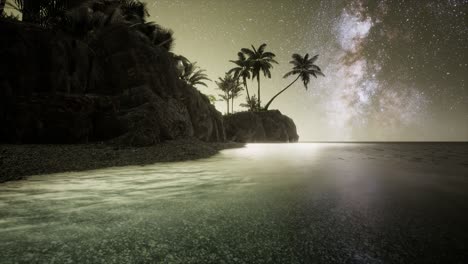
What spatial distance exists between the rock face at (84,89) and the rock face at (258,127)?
70.1 feet

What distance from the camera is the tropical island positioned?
24.0ft

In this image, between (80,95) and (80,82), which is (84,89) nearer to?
(80,82)

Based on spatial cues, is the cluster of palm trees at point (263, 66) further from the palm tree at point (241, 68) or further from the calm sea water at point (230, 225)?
the calm sea water at point (230, 225)

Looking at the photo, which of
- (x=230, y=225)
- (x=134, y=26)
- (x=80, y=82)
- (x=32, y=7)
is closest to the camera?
(x=230, y=225)

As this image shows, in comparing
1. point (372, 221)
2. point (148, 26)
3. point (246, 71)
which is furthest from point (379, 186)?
point (246, 71)

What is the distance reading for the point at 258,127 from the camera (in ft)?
125

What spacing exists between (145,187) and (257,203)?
184cm

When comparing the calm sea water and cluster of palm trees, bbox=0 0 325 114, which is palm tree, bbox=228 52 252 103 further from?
the calm sea water

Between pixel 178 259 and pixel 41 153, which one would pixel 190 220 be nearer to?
pixel 178 259

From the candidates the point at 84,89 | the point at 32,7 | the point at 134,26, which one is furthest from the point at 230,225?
the point at 134,26

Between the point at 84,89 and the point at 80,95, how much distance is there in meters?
2.40

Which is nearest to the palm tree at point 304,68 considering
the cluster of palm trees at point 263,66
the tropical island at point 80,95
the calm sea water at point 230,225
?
the cluster of palm trees at point 263,66

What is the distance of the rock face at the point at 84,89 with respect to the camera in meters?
8.12

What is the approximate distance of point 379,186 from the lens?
4027 mm
